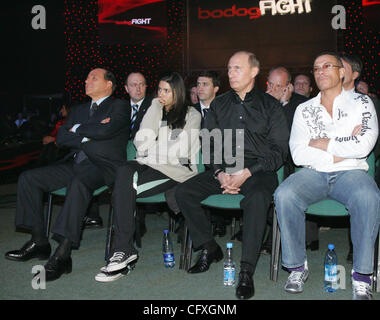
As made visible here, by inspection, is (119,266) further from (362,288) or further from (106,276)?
(362,288)

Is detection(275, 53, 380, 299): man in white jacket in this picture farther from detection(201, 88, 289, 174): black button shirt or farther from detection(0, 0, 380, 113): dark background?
detection(0, 0, 380, 113): dark background

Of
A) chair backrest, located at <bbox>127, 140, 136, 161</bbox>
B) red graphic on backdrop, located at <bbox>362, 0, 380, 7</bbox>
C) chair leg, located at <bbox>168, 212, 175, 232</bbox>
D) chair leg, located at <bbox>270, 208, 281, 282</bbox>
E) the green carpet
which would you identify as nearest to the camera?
the green carpet

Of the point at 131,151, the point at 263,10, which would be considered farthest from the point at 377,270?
the point at 263,10

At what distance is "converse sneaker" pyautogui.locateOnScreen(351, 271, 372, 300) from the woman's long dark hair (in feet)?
5.38

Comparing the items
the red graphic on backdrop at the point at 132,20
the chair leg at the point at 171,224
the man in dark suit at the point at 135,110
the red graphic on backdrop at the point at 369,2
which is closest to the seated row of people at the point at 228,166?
the man in dark suit at the point at 135,110

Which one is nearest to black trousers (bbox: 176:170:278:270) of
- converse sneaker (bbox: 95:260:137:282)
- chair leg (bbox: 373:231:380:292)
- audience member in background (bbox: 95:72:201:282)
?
audience member in background (bbox: 95:72:201:282)

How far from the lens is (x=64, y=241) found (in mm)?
3057

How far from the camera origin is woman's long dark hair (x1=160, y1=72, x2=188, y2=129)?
3.36 meters

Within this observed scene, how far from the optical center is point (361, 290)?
250 cm

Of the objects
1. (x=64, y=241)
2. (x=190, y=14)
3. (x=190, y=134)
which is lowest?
(x=64, y=241)

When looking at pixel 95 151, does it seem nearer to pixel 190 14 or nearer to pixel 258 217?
pixel 258 217
